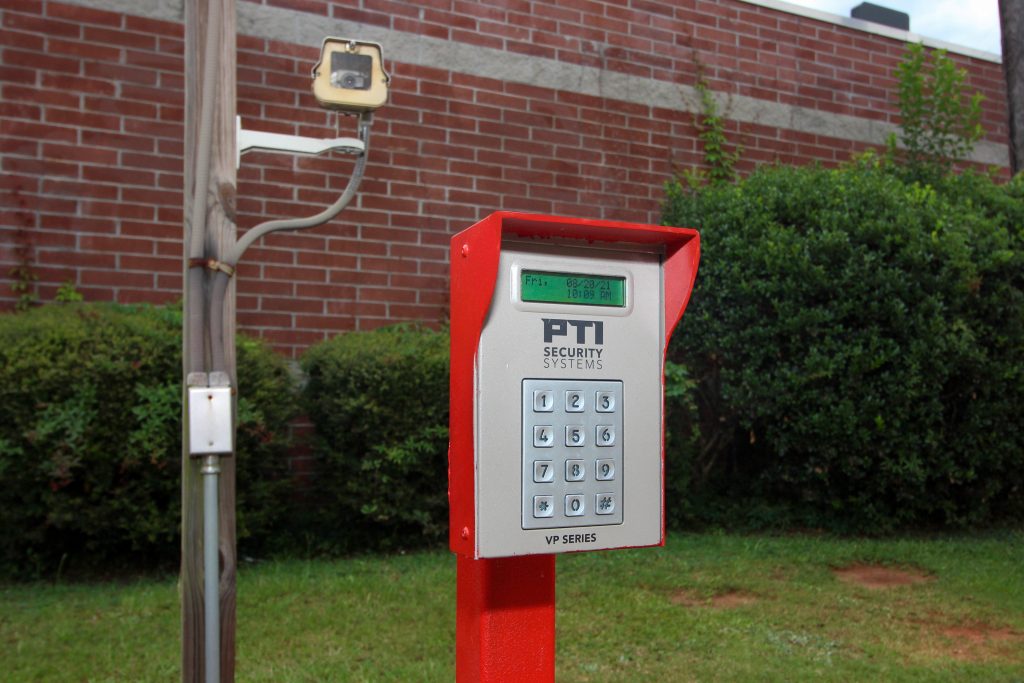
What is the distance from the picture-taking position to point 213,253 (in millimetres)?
3062

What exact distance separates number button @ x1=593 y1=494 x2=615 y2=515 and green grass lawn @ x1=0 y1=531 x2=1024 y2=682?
6.41 ft

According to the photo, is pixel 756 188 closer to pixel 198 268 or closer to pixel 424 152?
pixel 424 152

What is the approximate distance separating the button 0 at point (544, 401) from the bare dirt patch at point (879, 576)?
13.1ft

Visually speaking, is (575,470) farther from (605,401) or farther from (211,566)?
(211,566)

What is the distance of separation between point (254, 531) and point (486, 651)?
3987 mm

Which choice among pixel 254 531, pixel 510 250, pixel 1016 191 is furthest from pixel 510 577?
pixel 1016 191

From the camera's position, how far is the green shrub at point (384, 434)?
242 inches

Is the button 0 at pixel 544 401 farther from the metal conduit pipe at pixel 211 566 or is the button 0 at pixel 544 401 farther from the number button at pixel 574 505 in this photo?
the metal conduit pipe at pixel 211 566

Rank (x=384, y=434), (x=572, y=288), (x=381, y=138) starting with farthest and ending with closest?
(x=381, y=138) < (x=384, y=434) < (x=572, y=288)

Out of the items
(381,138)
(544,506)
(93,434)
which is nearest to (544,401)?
(544,506)

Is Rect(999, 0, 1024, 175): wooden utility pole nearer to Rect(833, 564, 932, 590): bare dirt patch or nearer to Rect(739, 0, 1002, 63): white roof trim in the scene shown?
Rect(739, 0, 1002, 63): white roof trim

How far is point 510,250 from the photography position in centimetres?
234

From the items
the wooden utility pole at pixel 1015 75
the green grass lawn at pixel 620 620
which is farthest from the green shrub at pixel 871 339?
the wooden utility pole at pixel 1015 75

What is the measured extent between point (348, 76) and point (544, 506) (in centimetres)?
189
